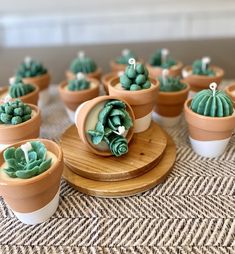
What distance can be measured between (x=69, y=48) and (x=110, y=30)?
→ 0.69ft

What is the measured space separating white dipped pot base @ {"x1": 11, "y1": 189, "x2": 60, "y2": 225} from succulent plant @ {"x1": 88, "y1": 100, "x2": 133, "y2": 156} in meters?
0.12

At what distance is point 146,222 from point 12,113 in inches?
11.6

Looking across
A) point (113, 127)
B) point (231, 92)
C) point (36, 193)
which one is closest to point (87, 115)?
point (113, 127)

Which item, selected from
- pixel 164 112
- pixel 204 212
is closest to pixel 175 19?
pixel 164 112

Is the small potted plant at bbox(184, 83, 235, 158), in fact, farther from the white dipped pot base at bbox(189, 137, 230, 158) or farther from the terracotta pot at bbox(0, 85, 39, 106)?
the terracotta pot at bbox(0, 85, 39, 106)

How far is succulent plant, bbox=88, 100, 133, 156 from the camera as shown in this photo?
0.51 meters

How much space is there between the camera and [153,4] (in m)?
1.26

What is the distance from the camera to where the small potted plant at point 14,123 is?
0.54 meters

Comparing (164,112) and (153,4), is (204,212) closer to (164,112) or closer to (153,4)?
(164,112)

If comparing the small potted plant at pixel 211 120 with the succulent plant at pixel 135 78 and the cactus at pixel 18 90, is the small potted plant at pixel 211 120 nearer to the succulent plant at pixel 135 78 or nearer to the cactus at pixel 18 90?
the succulent plant at pixel 135 78

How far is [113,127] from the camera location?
1.68ft

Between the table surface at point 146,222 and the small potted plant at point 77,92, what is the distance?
0.22m

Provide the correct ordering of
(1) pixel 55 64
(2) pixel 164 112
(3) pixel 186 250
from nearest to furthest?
(3) pixel 186 250, (2) pixel 164 112, (1) pixel 55 64

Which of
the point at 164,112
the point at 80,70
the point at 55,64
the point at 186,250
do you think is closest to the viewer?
the point at 186,250
